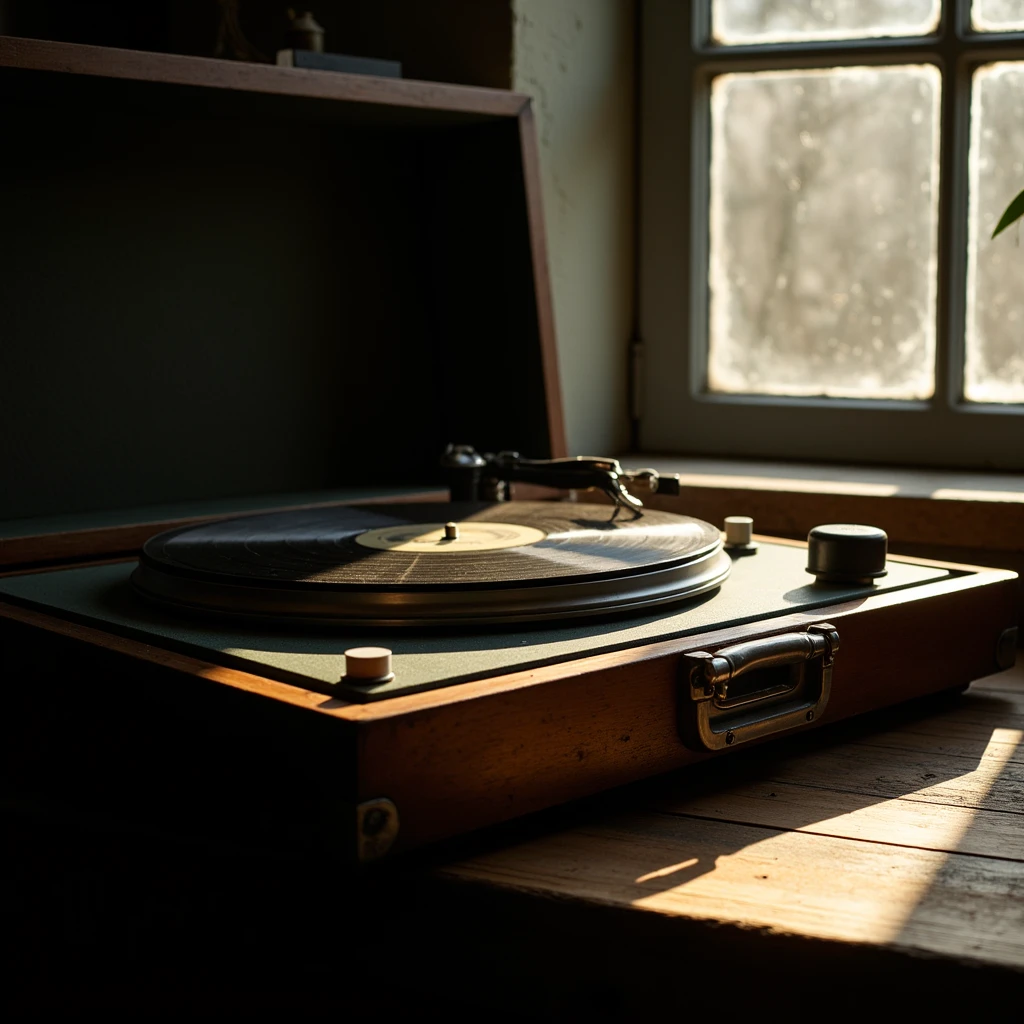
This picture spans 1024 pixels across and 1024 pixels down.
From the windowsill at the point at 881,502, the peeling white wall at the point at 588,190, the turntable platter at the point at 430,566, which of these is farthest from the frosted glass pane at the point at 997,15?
the turntable platter at the point at 430,566

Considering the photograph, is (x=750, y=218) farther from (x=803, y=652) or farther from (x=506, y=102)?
(x=803, y=652)

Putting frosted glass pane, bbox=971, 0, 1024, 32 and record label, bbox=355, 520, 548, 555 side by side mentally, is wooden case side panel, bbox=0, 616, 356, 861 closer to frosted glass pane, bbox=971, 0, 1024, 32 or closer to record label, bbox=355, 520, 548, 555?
record label, bbox=355, 520, 548, 555

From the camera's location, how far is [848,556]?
4.04 ft

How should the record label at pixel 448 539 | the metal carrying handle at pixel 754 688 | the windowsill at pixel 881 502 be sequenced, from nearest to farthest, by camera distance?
the metal carrying handle at pixel 754 688 < the record label at pixel 448 539 < the windowsill at pixel 881 502

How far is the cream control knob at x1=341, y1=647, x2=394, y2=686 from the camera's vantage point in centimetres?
87

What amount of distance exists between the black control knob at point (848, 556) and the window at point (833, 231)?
0.71 m

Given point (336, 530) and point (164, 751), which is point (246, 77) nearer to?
point (336, 530)

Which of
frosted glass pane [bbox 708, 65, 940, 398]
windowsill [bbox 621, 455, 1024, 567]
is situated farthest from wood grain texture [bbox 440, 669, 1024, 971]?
frosted glass pane [bbox 708, 65, 940, 398]

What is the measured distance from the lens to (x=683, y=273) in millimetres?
2043

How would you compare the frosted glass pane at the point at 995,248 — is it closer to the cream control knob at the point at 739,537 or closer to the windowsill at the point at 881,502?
the windowsill at the point at 881,502

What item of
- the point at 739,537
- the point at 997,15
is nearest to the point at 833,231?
the point at 997,15

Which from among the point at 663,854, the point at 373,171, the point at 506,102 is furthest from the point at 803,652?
the point at 373,171

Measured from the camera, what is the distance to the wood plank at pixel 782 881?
2.67 feet

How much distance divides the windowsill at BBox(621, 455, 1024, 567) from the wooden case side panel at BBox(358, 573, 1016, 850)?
1.55 ft
